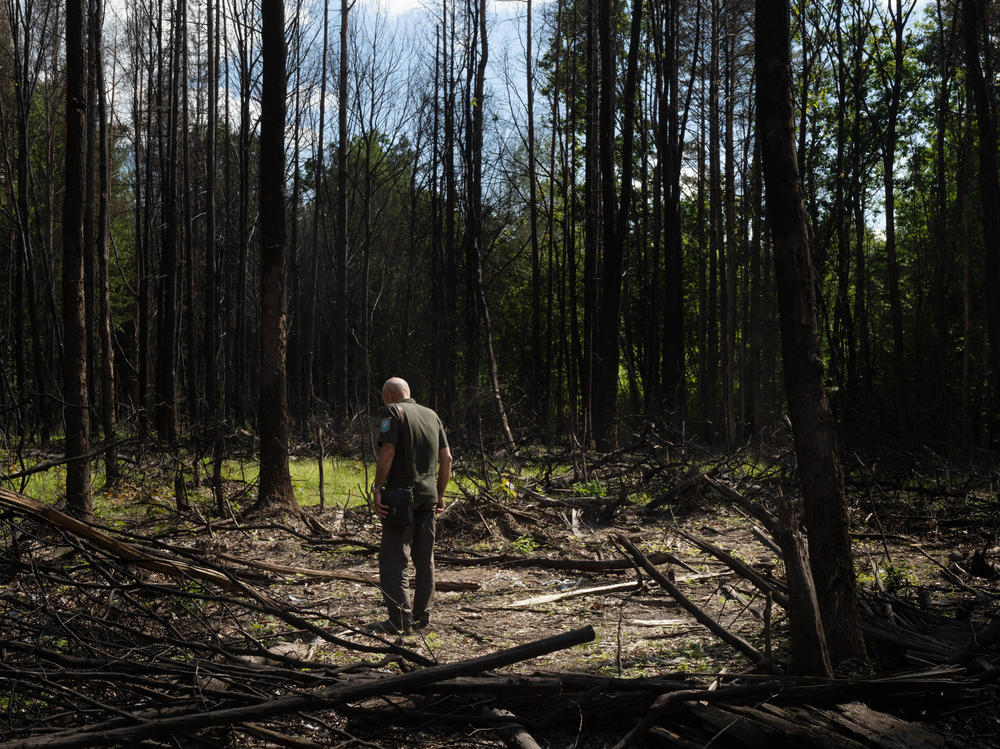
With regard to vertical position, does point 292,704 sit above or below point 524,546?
above

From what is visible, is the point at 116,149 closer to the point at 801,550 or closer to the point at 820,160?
the point at 820,160

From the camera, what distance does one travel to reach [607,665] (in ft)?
16.7

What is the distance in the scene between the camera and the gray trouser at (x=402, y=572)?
5.93 meters

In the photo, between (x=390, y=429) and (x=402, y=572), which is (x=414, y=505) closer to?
(x=402, y=572)

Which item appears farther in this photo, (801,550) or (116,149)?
(116,149)

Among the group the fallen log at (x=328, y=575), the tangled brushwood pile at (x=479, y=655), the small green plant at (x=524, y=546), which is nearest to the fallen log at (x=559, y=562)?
the tangled brushwood pile at (x=479, y=655)

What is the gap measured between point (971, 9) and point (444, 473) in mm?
15304

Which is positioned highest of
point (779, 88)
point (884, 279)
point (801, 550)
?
point (884, 279)

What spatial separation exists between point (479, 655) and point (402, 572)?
0.97 m

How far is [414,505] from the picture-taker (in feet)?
20.0

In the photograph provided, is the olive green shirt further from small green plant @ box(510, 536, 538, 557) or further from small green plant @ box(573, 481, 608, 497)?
small green plant @ box(573, 481, 608, 497)

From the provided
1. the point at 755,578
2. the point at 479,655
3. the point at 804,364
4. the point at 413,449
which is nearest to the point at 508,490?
the point at 413,449

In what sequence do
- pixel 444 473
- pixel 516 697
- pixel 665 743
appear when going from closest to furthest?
pixel 665 743 < pixel 516 697 < pixel 444 473

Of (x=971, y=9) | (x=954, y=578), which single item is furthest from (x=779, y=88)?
(x=971, y=9)
